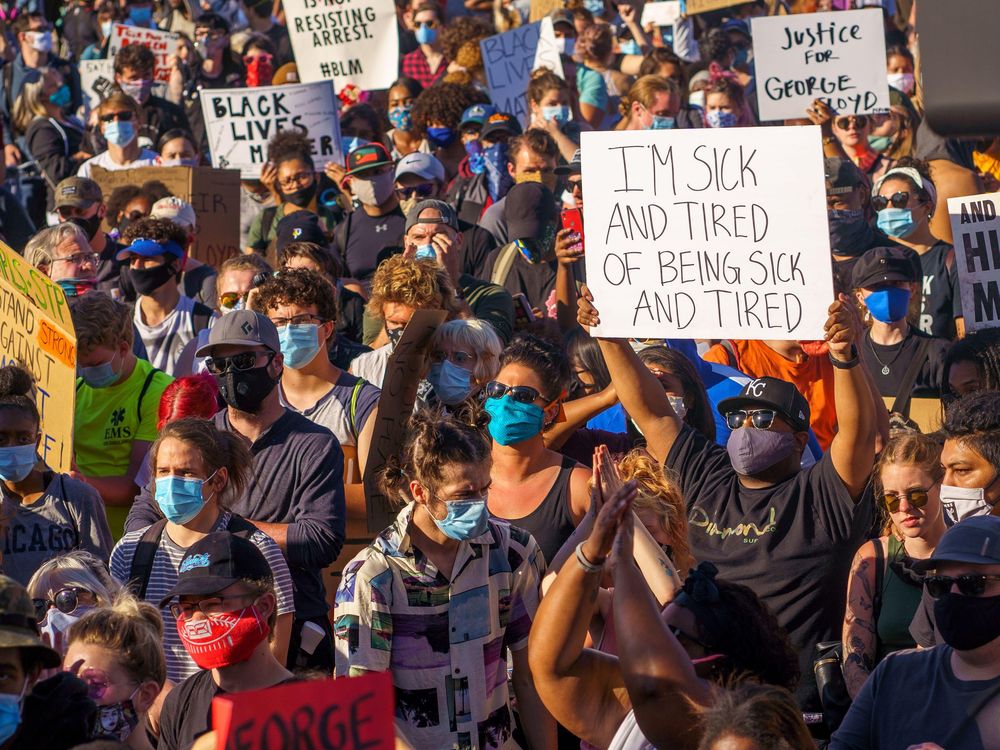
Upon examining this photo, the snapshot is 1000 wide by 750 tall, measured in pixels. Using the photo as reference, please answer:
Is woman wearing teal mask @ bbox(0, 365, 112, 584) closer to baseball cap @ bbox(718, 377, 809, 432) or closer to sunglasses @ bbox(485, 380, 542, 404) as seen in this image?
sunglasses @ bbox(485, 380, 542, 404)

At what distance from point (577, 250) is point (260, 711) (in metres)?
4.60

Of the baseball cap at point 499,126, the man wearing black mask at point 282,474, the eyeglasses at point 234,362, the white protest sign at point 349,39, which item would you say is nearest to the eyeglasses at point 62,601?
the man wearing black mask at point 282,474

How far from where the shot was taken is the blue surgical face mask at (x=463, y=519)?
4.83 m

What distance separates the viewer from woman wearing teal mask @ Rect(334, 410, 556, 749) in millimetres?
4723

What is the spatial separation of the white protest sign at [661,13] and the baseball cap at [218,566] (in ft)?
38.7

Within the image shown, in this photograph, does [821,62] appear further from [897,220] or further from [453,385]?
[453,385]

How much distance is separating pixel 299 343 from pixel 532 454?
113 cm

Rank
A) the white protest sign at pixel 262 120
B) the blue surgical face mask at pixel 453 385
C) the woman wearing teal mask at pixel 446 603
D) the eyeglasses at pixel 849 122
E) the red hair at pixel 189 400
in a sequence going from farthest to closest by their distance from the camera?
the white protest sign at pixel 262 120, the eyeglasses at pixel 849 122, the blue surgical face mask at pixel 453 385, the red hair at pixel 189 400, the woman wearing teal mask at pixel 446 603

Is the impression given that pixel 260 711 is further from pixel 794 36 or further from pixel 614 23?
pixel 614 23

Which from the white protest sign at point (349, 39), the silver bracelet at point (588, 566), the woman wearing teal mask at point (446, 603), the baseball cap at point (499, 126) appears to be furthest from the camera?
the white protest sign at point (349, 39)

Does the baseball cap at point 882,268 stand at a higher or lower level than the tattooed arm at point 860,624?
higher

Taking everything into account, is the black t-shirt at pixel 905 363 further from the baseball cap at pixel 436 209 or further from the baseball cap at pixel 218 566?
the baseball cap at pixel 218 566

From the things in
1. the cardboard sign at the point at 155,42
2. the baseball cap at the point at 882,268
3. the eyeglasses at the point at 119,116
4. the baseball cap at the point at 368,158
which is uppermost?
the cardboard sign at the point at 155,42

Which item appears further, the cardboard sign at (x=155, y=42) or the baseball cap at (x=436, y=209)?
the cardboard sign at (x=155, y=42)
